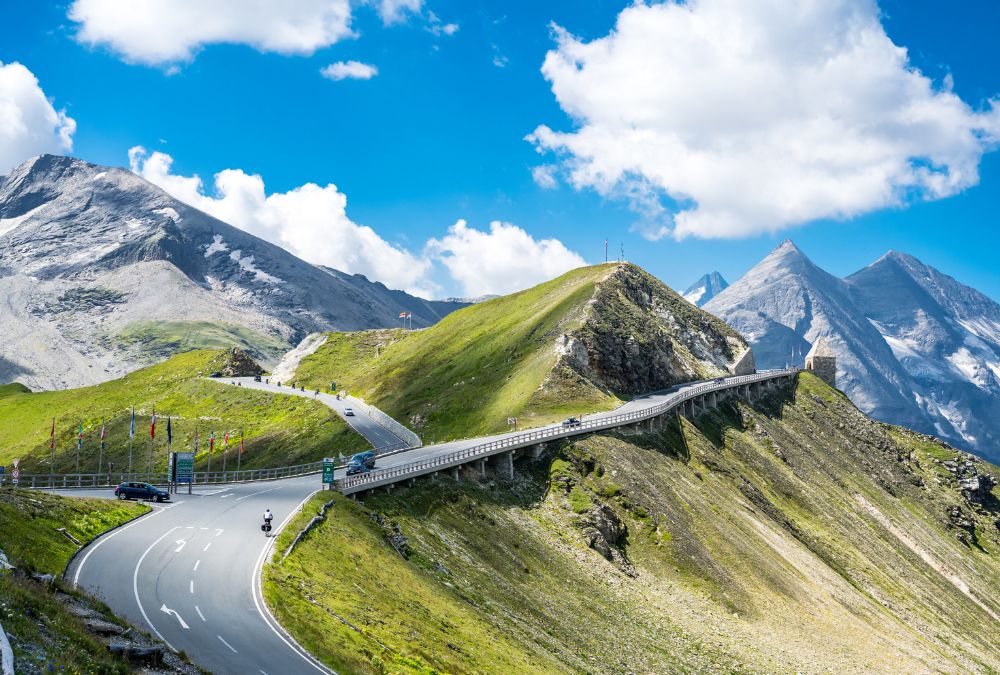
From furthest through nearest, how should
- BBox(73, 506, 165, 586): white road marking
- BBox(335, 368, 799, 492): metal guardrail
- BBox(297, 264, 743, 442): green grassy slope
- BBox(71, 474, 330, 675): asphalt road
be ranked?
BBox(297, 264, 743, 442): green grassy slope
BBox(335, 368, 799, 492): metal guardrail
BBox(73, 506, 165, 586): white road marking
BBox(71, 474, 330, 675): asphalt road

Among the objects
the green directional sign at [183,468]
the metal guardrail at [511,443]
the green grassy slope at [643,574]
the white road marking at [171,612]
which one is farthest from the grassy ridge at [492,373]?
the white road marking at [171,612]

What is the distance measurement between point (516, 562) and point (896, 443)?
490 feet

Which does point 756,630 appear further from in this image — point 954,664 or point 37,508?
point 37,508

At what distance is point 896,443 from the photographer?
181 meters

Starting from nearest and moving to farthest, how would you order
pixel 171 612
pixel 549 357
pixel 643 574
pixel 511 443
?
pixel 171 612, pixel 643 574, pixel 511 443, pixel 549 357

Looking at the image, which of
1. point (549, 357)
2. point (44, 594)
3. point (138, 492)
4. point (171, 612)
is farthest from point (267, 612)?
point (549, 357)

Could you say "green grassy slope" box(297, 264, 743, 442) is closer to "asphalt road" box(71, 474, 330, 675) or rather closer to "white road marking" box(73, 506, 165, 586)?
"white road marking" box(73, 506, 165, 586)

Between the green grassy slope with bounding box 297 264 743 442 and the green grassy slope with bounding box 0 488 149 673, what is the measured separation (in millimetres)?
64246

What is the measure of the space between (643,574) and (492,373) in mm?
67355

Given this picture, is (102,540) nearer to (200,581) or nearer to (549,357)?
(200,581)

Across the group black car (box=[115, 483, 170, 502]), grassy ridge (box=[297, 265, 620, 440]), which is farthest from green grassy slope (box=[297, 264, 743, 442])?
black car (box=[115, 483, 170, 502])

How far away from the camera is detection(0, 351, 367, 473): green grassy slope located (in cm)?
12444

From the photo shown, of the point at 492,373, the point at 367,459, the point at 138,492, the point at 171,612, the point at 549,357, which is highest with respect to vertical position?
the point at 549,357

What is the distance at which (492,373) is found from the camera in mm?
135375
